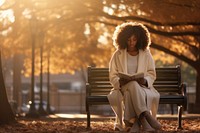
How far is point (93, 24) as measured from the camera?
97.1 feet

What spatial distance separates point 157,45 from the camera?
87.9ft

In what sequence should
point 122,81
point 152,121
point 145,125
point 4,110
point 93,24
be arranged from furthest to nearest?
point 93,24, point 4,110, point 122,81, point 145,125, point 152,121

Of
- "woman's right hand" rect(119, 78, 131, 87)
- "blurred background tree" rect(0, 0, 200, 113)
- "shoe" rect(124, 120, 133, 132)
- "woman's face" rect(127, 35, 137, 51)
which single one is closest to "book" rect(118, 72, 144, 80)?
"woman's right hand" rect(119, 78, 131, 87)


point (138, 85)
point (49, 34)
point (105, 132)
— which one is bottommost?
point (105, 132)

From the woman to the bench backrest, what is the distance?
1399 mm

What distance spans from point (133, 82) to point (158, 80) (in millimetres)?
2048

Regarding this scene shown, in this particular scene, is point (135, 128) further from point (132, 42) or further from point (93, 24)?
point (93, 24)

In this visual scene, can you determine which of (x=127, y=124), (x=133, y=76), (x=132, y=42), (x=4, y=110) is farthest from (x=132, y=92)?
(x=4, y=110)

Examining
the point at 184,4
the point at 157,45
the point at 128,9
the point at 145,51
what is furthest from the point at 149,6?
the point at 145,51

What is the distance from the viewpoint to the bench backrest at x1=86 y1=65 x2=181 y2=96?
444 inches

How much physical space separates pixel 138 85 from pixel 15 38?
17924mm

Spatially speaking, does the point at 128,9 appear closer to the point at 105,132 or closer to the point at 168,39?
the point at 168,39

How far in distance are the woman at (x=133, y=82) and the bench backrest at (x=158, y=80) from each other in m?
1.40

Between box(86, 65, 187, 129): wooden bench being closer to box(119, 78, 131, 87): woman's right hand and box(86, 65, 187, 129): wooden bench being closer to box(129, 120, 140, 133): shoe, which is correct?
box(119, 78, 131, 87): woman's right hand
